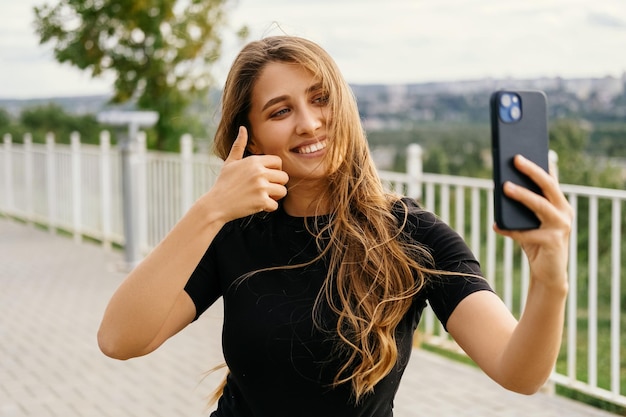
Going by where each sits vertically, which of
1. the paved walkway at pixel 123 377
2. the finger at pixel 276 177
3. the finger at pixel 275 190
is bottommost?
the paved walkway at pixel 123 377

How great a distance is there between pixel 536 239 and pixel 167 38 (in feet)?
37.9

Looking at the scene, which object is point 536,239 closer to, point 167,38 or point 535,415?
point 535,415

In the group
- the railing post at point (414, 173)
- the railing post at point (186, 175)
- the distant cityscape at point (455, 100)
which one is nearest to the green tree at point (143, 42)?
the distant cityscape at point (455, 100)

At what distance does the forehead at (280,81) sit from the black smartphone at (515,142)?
2.63 feet

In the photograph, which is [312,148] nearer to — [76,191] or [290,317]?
[290,317]

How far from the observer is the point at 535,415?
4914 mm

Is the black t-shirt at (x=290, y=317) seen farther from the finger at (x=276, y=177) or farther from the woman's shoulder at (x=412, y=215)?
the finger at (x=276, y=177)

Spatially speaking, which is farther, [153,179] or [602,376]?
[153,179]

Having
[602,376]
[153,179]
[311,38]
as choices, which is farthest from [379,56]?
[311,38]

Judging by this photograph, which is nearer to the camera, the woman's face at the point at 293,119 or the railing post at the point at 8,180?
the woman's face at the point at 293,119

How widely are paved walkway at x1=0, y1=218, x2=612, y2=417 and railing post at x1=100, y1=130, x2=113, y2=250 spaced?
2.83 metres

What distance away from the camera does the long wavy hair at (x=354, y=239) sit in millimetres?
1996

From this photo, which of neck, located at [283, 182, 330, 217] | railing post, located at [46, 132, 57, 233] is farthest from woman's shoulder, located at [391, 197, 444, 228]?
railing post, located at [46, 132, 57, 233]

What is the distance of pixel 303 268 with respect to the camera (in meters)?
2.09
